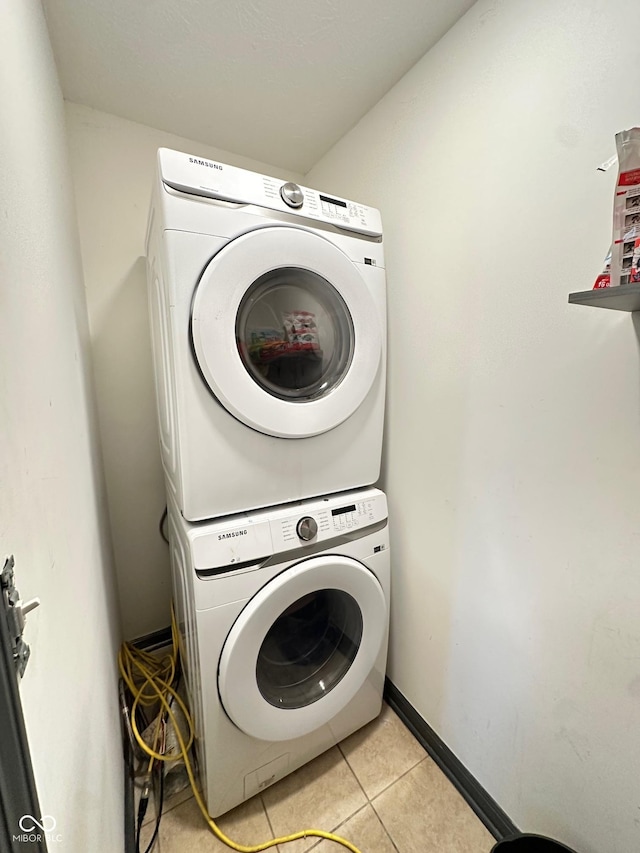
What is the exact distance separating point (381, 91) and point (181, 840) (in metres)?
2.27

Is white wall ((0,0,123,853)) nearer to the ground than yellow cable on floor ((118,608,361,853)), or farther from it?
farther from it

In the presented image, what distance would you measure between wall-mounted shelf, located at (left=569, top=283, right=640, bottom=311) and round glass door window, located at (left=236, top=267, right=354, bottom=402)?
0.55 meters

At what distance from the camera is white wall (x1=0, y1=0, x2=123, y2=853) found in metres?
0.39

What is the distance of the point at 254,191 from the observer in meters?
0.86

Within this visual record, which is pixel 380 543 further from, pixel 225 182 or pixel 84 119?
pixel 84 119

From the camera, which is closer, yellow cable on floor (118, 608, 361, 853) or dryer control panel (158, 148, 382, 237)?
dryer control panel (158, 148, 382, 237)

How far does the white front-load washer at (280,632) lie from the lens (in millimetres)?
849

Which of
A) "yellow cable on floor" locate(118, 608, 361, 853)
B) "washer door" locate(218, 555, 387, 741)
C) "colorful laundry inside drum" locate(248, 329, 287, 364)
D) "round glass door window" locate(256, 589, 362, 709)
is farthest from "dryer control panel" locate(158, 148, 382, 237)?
"yellow cable on floor" locate(118, 608, 361, 853)

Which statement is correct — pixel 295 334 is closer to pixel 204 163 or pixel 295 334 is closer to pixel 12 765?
pixel 204 163

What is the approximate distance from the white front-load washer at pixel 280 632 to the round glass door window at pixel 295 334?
13.9 inches

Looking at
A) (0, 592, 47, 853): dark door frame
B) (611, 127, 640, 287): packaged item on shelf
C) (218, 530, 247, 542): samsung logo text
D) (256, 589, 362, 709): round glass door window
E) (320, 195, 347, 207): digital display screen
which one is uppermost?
(320, 195, 347, 207): digital display screen

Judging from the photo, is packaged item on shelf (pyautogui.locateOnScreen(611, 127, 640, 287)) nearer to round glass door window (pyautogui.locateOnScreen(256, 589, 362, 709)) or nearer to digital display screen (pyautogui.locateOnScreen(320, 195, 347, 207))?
digital display screen (pyautogui.locateOnScreen(320, 195, 347, 207))

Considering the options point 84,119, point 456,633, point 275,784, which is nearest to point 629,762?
point 456,633

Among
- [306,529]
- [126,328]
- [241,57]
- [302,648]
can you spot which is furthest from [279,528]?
[241,57]
